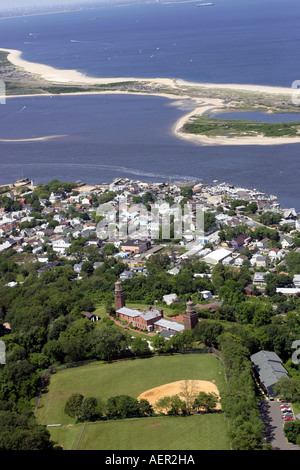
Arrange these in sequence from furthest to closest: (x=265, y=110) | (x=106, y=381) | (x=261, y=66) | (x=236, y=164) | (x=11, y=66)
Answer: (x=11, y=66) → (x=261, y=66) → (x=265, y=110) → (x=236, y=164) → (x=106, y=381)

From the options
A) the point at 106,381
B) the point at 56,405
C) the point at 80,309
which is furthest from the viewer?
the point at 80,309

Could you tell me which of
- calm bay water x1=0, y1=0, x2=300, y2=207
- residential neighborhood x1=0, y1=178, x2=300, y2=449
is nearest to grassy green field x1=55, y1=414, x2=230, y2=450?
residential neighborhood x1=0, y1=178, x2=300, y2=449

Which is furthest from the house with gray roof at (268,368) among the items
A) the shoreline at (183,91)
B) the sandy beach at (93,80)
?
the sandy beach at (93,80)

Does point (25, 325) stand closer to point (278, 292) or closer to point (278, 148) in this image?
point (278, 292)

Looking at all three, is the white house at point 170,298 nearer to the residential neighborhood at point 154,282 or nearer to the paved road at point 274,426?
the residential neighborhood at point 154,282

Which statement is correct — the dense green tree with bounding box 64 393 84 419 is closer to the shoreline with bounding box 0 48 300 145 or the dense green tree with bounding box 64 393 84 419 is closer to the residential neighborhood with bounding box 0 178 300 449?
the residential neighborhood with bounding box 0 178 300 449
